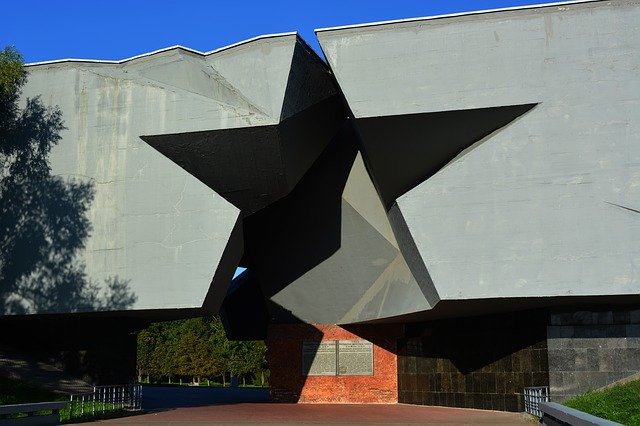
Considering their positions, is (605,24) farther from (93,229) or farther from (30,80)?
(30,80)

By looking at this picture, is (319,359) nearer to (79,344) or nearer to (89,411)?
(79,344)

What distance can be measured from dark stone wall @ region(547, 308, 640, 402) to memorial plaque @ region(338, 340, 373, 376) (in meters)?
8.18

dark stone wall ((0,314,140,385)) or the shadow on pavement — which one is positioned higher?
dark stone wall ((0,314,140,385))

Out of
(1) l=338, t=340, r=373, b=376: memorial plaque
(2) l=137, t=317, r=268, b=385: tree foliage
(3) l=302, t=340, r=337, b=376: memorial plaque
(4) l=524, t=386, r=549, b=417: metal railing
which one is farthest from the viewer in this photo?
(2) l=137, t=317, r=268, b=385: tree foliage

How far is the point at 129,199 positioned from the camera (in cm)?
1942

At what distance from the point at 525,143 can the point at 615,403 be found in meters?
6.00

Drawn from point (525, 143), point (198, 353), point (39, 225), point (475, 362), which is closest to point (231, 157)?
point (39, 225)

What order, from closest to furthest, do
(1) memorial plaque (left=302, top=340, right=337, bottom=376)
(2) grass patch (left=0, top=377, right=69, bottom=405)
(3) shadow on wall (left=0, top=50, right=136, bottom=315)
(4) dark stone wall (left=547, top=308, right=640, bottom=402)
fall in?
(4) dark stone wall (left=547, top=308, right=640, bottom=402) → (2) grass patch (left=0, top=377, right=69, bottom=405) → (3) shadow on wall (left=0, top=50, right=136, bottom=315) → (1) memorial plaque (left=302, top=340, right=337, bottom=376)

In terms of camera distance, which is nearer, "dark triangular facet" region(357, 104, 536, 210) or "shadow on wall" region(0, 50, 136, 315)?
"dark triangular facet" region(357, 104, 536, 210)

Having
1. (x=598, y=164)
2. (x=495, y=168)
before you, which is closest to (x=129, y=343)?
(x=495, y=168)

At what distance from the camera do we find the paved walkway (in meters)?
16.3

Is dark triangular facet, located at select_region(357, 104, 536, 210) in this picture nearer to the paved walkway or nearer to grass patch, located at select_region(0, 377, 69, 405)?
the paved walkway

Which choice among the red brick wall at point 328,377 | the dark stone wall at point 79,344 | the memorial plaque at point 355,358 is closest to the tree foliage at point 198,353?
the red brick wall at point 328,377

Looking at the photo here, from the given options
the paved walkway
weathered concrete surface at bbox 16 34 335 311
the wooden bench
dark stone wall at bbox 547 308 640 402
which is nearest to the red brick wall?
the paved walkway
